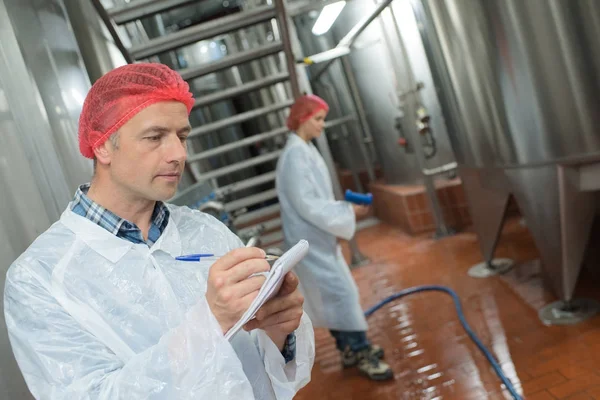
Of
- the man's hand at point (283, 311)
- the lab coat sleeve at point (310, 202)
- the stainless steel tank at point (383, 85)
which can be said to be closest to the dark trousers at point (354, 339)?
the lab coat sleeve at point (310, 202)

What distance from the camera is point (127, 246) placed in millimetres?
1074

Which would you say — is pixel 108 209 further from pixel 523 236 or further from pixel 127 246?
pixel 523 236

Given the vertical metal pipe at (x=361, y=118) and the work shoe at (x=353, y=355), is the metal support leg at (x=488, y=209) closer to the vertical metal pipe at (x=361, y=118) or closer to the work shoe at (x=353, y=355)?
the work shoe at (x=353, y=355)

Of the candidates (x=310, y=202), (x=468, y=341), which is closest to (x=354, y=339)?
(x=468, y=341)

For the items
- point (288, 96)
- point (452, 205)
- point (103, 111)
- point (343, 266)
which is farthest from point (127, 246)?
point (288, 96)

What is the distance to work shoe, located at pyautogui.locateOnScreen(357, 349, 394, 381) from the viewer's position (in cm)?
267

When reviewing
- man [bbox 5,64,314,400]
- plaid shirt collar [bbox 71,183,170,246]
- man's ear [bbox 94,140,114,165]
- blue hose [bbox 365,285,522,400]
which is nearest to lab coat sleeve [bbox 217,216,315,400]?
man [bbox 5,64,314,400]

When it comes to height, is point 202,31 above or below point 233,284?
above

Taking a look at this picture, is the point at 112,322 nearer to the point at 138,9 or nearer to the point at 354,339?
the point at 354,339

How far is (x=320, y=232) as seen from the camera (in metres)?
2.86

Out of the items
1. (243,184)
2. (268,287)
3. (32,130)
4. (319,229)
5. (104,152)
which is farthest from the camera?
(243,184)

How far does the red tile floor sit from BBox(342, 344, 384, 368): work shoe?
5 cm

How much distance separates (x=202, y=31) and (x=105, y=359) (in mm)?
2713

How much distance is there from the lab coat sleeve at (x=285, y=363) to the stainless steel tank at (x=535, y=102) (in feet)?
5.65
